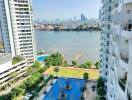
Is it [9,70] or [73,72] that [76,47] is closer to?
[73,72]

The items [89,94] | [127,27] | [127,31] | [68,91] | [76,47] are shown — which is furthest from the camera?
[76,47]

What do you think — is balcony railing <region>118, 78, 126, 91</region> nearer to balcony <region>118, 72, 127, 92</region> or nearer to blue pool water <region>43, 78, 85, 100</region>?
balcony <region>118, 72, 127, 92</region>

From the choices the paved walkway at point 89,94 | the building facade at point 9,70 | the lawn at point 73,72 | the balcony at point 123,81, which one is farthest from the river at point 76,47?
the balcony at point 123,81

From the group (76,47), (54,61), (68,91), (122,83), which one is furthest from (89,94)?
(76,47)

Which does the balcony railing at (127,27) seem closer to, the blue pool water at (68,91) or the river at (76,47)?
the blue pool water at (68,91)

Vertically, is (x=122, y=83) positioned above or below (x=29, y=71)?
above

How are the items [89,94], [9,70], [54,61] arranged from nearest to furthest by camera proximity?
[89,94]
[9,70]
[54,61]
